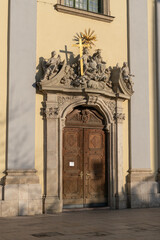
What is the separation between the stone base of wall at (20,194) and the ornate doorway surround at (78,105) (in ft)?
1.22

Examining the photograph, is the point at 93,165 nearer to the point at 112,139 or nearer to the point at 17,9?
the point at 112,139

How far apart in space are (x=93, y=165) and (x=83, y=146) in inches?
28.6

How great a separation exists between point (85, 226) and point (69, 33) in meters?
6.52

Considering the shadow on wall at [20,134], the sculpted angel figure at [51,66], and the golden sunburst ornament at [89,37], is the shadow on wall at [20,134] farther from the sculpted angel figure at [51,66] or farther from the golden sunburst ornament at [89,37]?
the golden sunburst ornament at [89,37]

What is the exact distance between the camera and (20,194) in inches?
445

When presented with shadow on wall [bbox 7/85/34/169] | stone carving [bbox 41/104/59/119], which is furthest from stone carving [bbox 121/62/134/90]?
shadow on wall [bbox 7/85/34/169]

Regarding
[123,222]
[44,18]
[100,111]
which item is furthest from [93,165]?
[44,18]

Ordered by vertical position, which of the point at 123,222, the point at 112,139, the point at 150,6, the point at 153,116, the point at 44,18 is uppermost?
the point at 150,6

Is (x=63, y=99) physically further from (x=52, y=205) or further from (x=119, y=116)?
(x=52, y=205)

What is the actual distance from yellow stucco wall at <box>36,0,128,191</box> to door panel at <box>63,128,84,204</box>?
960mm

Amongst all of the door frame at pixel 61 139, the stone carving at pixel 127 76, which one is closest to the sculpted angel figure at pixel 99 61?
the stone carving at pixel 127 76

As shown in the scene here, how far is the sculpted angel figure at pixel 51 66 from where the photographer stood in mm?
12000

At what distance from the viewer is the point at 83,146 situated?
12.9 m

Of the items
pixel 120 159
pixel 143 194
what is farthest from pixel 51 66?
pixel 143 194
